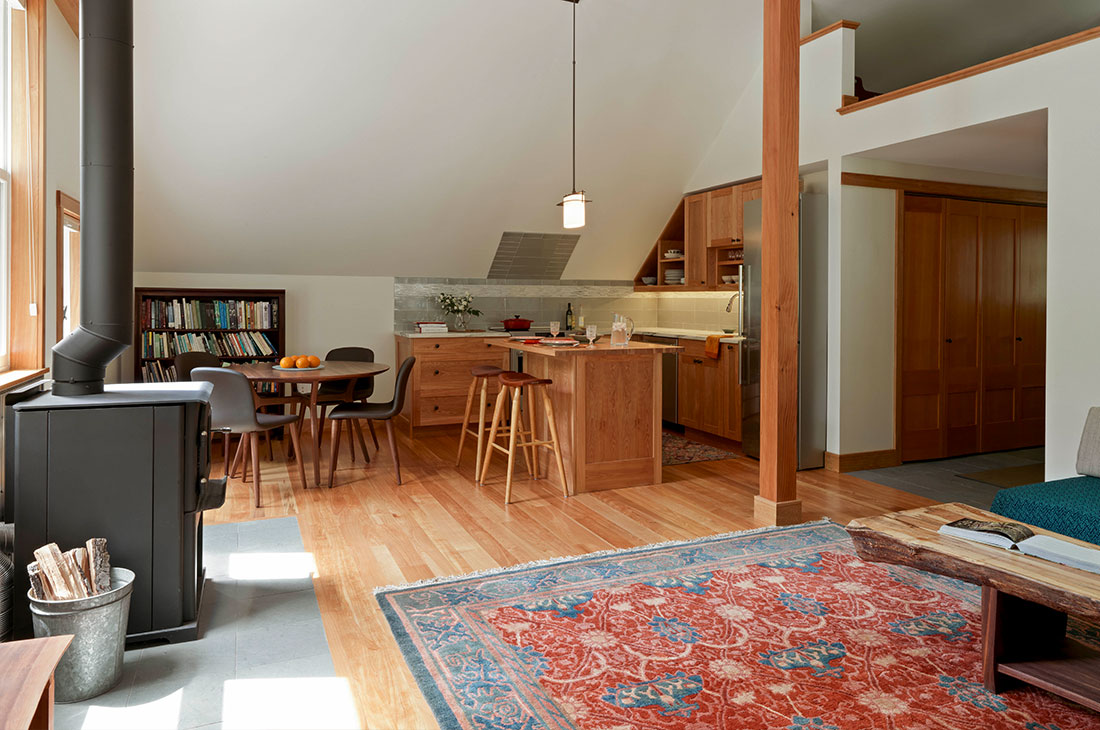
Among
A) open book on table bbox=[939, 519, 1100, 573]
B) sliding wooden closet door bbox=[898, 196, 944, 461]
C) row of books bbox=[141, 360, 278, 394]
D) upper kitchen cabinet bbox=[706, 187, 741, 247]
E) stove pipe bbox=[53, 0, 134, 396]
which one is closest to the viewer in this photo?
open book on table bbox=[939, 519, 1100, 573]

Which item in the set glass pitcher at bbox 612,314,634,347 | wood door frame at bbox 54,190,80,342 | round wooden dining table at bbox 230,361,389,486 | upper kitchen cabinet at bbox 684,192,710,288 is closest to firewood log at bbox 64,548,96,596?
wood door frame at bbox 54,190,80,342

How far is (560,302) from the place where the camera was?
27.1ft

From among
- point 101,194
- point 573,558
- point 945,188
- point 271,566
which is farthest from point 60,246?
point 945,188

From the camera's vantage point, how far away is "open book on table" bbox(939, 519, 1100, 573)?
2.24m

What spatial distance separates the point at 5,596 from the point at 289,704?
107 centimetres

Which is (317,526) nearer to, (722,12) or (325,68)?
(325,68)

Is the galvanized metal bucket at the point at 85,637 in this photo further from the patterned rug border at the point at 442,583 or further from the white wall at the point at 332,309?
the white wall at the point at 332,309

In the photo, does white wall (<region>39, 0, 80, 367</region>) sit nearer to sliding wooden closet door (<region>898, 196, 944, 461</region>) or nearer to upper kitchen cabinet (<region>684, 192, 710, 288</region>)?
upper kitchen cabinet (<region>684, 192, 710, 288</region>)

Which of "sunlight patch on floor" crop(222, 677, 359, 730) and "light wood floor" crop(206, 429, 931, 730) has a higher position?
"light wood floor" crop(206, 429, 931, 730)

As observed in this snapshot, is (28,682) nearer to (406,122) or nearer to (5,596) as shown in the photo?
(5,596)

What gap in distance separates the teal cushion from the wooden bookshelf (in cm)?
570

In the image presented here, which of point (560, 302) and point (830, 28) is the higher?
point (830, 28)

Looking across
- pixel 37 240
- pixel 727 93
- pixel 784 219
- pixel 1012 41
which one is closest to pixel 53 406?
pixel 37 240

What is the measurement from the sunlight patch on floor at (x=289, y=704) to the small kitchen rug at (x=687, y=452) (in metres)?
3.60
